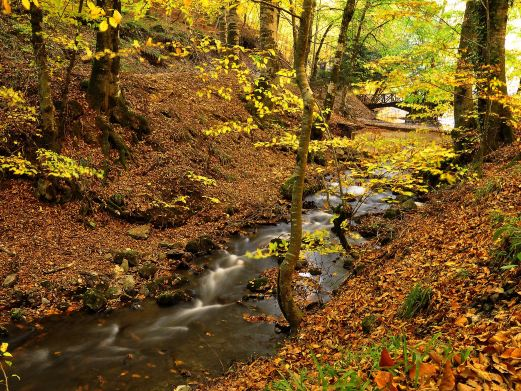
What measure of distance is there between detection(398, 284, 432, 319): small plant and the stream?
2.75 metres

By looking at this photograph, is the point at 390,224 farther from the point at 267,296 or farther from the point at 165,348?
the point at 165,348

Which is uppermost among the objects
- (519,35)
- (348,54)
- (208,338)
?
(348,54)

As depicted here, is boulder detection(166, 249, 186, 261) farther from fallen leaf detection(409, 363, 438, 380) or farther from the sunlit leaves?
fallen leaf detection(409, 363, 438, 380)

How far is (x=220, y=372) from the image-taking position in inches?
239

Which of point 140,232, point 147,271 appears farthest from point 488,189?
point 140,232

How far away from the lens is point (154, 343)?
689cm

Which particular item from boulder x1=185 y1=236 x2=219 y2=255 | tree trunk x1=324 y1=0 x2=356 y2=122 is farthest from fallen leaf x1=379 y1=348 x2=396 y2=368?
tree trunk x1=324 y1=0 x2=356 y2=122

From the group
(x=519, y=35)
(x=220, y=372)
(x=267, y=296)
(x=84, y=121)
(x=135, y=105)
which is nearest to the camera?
(x=220, y=372)

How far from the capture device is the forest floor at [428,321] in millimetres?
2666

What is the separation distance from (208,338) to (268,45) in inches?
426

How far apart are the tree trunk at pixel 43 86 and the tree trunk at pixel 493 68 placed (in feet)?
34.3

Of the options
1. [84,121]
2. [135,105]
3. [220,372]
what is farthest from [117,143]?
[220,372]

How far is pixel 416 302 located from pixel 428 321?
0.50m

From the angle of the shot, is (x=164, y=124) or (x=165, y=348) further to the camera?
(x=164, y=124)
